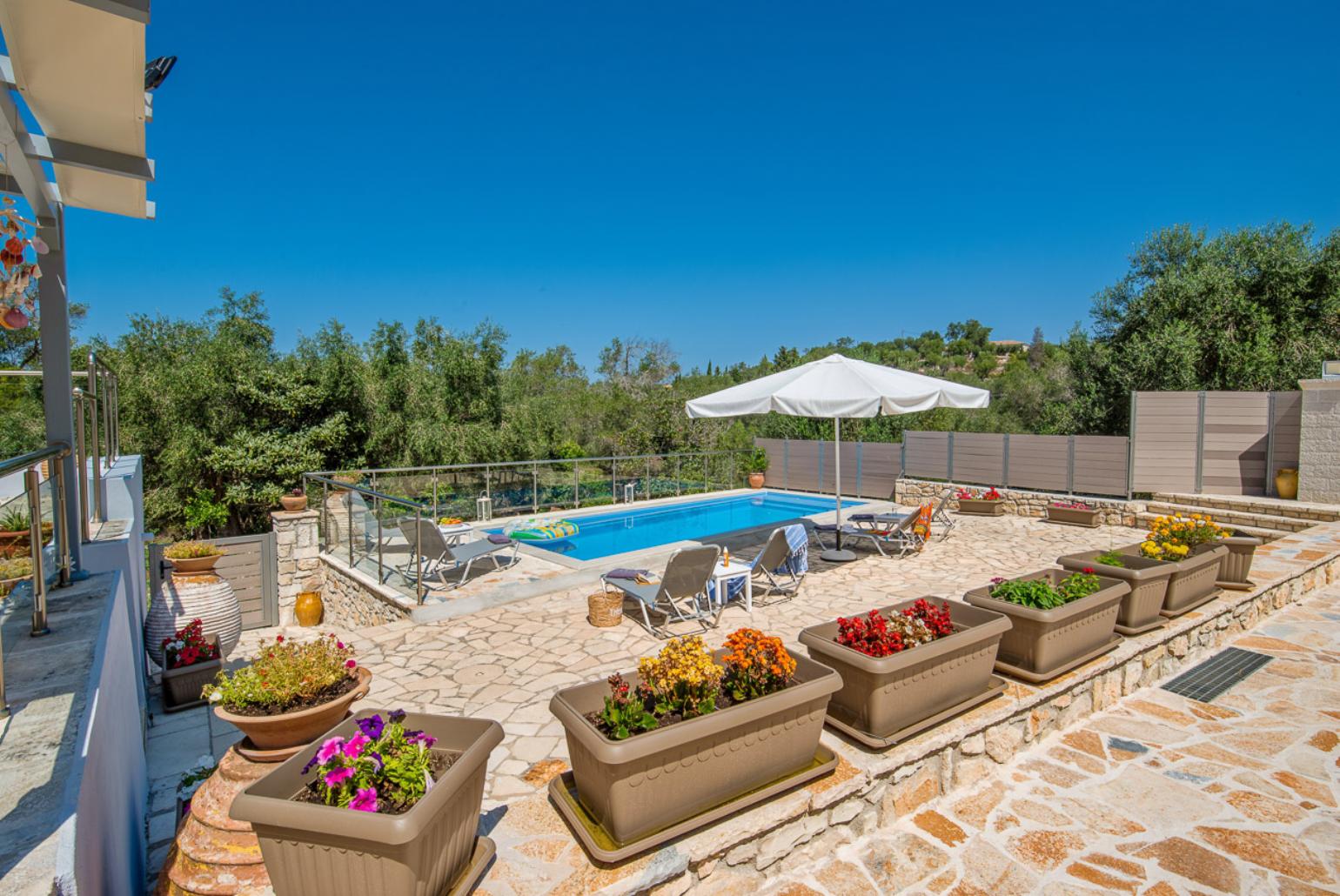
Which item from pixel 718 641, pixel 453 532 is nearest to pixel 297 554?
pixel 453 532

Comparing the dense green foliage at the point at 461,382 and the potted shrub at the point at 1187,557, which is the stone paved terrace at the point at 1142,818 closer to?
the potted shrub at the point at 1187,557

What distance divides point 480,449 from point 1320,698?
15.0 meters

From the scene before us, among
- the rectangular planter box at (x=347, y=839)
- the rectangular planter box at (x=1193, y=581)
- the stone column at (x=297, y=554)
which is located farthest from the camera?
the stone column at (x=297, y=554)

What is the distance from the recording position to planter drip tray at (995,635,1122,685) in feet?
11.3

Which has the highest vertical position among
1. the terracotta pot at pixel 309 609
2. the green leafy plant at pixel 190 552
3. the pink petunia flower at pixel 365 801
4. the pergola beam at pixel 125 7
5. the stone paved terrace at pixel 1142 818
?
the pergola beam at pixel 125 7

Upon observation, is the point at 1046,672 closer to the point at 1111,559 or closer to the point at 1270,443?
the point at 1111,559

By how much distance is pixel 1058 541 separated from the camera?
9.20 metres

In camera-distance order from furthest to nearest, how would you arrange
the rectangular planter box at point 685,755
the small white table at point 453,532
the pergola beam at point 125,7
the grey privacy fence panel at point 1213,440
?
1. the grey privacy fence panel at point 1213,440
2. the small white table at point 453,532
3. the rectangular planter box at point 685,755
4. the pergola beam at point 125,7

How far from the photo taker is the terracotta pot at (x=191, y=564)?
22.6ft

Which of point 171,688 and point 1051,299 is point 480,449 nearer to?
point 171,688

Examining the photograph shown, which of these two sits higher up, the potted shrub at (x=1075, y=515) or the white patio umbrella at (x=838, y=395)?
the white patio umbrella at (x=838, y=395)

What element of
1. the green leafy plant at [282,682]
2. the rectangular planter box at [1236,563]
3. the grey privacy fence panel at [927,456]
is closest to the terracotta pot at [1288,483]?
the grey privacy fence panel at [927,456]

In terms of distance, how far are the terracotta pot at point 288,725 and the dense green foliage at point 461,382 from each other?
45.2ft

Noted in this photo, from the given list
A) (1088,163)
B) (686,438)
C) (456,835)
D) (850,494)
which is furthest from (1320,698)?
(1088,163)
